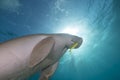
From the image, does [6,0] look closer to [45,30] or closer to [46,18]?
[46,18]

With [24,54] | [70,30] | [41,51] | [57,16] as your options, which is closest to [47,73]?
[24,54]

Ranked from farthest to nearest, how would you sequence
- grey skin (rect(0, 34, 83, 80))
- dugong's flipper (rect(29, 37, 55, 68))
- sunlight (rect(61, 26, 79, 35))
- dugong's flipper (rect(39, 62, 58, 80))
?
sunlight (rect(61, 26, 79, 35)) → dugong's flipper (rect(39, 62, 58, 80)) → grey skin (rect(0, 34, 83, 80)) → dugong's flipper (rect(29, 37, 55, 68))

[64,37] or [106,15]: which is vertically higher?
[106,15]

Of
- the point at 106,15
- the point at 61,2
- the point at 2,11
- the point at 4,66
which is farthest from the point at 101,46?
the point at 4,66

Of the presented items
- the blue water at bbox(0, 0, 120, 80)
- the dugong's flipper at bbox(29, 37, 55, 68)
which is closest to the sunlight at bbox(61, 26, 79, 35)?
the blue water at bbox(0, 0, 120, 80)

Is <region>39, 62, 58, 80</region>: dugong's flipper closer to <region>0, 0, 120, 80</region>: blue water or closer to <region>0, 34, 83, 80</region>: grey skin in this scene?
<region>0, 34, 83, 80</region>: grey skin

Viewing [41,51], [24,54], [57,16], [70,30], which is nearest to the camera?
[41,51]

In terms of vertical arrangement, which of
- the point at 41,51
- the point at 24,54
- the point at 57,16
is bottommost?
the point at 41,51

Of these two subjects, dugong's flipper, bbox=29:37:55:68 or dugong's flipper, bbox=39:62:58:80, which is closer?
dugong's flipper, bbox=29:37:55:68

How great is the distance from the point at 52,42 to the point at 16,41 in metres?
1.14

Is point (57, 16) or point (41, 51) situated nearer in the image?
point (41, 51)

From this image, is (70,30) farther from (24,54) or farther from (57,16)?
(24,54)

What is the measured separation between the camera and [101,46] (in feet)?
88.6

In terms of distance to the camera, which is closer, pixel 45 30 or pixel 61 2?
pixel 61 2
